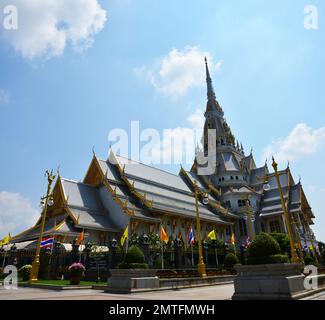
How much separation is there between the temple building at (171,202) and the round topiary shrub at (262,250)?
5333 millimetres

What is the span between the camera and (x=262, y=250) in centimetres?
976

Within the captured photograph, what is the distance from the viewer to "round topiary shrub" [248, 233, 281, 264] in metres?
9.59

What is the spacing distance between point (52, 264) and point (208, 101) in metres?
56.7

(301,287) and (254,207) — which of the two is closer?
(301,287)

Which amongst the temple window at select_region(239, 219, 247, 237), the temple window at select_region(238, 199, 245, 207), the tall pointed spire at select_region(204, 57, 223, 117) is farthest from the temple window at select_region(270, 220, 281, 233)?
the tall pointed spire at select_region(204, 57, 223, 117)

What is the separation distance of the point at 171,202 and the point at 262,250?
2826 cm

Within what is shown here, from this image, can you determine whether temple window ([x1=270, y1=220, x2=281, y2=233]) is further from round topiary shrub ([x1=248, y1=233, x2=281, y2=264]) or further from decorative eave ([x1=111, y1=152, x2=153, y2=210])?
round topiary shrub ([x1=248, y1=233, x2=281, y2=264])

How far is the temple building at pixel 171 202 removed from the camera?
99.0ft

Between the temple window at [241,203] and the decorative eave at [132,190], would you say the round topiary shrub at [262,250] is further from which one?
the temple window at [241,203]

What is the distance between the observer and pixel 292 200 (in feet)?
152

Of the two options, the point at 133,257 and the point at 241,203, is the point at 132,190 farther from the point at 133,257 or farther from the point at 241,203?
the point at 133,257

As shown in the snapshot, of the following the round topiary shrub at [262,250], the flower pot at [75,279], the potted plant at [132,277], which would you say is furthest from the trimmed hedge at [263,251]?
the flower pot at [75,279]
